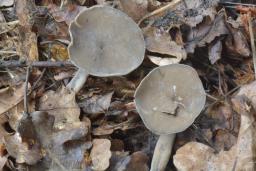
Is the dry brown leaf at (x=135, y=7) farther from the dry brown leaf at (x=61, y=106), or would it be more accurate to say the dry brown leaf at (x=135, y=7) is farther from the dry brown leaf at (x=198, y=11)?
the dry brown leaf at (x=61, y=106)

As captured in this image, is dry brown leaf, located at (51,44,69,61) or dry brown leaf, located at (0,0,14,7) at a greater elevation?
dry brown leaf, located at (0,0,14,7)

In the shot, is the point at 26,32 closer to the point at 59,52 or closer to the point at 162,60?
the point at 59,52

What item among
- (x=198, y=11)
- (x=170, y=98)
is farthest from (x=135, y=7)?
(x=170, y=98)

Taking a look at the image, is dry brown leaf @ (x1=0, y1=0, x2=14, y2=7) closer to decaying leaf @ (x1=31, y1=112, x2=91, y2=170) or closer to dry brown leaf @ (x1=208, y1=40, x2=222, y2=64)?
decaying leaf @ (x1=31, y1=112, x2=91, y2=170)

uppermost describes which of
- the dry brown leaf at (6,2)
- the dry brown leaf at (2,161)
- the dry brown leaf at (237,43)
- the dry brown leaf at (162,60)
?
the dry brown leaf at (237,43)

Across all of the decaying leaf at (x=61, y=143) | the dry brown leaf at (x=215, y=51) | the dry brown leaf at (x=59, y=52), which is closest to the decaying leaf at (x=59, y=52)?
the dry brown leaf at (x=59, y=52)

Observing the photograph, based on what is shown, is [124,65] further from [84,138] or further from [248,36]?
[248,36]

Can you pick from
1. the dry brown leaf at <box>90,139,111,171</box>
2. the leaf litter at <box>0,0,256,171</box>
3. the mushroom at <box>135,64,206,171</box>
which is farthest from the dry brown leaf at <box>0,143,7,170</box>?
the mushroom at <box>135,64,206,171</box>
